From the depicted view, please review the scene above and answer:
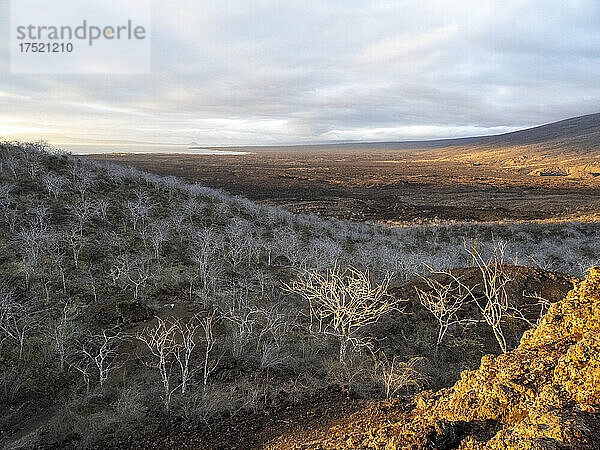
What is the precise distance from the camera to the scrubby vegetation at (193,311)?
22.0 ft

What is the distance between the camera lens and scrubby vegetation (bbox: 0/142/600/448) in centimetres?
670

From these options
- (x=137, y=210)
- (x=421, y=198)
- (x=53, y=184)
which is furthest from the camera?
(x=421, y=198)

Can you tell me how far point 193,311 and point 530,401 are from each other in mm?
9859

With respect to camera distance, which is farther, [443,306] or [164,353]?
[164,353]

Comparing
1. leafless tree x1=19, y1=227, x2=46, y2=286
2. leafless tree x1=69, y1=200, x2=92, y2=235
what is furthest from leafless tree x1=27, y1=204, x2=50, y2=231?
leafless tree x1=69, y1=200, x2=92, y2=235

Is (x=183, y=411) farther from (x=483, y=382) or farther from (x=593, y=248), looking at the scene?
(x=593, y=248)

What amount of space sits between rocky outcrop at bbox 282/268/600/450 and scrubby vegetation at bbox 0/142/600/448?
1.23 meters

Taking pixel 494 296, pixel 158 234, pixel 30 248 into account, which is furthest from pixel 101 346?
pixel 494 296

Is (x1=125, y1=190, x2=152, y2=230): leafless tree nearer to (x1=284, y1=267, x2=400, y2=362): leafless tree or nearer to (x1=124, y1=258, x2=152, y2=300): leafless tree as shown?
(x1=124, y1=258, x2=152, y2=300): leafless tree

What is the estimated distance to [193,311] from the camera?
1116 centimetres

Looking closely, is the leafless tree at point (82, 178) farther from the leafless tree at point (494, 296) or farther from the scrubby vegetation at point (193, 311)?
the leafless tree at point (494, 296)

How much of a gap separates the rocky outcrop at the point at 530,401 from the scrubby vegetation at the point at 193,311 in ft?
4.04

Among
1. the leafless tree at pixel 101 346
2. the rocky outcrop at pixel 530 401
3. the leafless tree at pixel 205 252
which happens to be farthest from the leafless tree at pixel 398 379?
the leafless tree at pixel 205 252

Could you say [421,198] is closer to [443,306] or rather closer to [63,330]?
[443,306]
